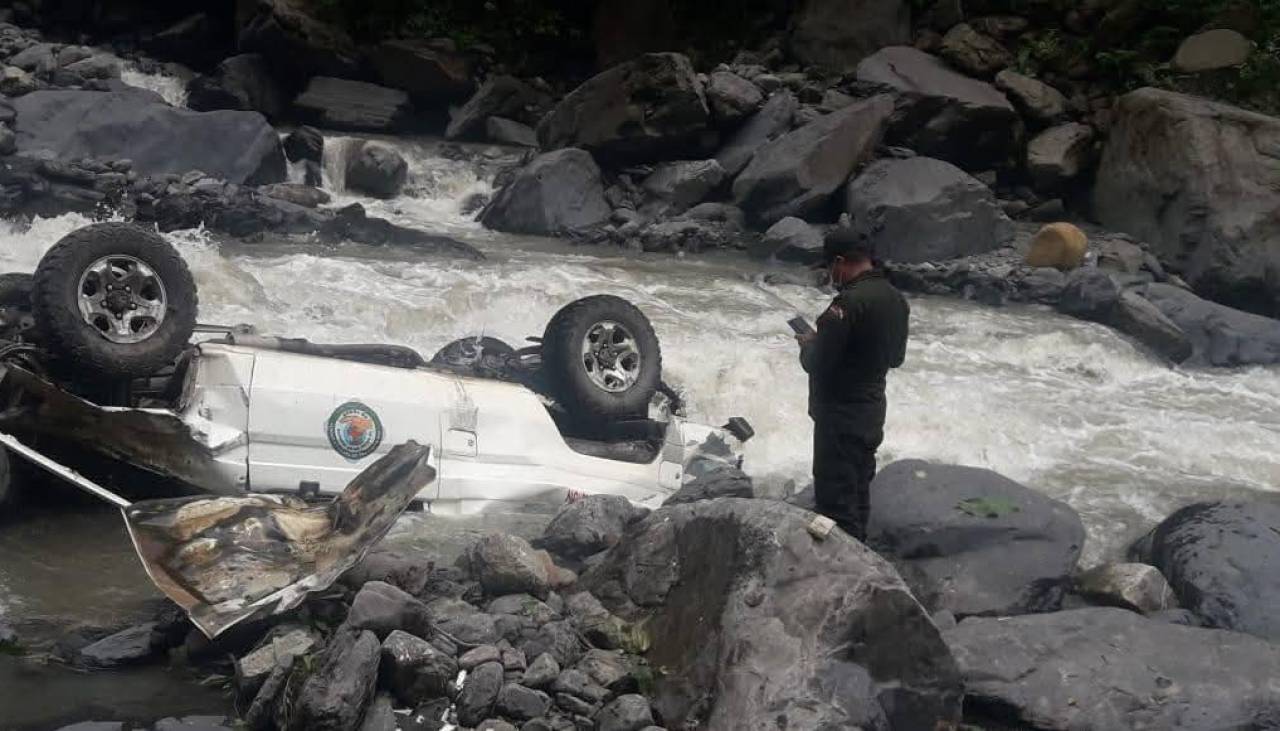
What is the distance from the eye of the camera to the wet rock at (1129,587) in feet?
20.8

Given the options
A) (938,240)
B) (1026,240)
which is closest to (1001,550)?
(938,240)

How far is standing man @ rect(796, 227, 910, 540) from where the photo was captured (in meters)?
5.58

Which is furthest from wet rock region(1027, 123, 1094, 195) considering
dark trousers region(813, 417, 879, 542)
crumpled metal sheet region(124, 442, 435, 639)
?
crumpled metal sheet region(124, 442, 435, 639)

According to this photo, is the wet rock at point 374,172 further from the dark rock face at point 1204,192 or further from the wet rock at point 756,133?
the dark rock face at point 1204,192

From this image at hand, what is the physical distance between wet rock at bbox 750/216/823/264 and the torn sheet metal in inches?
384

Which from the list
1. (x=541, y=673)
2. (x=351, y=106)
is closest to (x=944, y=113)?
(x=351, y=106)

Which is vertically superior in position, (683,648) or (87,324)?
(87,324)

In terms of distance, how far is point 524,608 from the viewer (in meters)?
4.97

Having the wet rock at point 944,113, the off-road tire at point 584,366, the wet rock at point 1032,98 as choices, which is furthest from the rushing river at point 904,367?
the wet rock at point 1032,98

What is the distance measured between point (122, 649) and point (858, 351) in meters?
3.21

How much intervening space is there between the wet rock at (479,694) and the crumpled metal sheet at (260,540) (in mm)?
692

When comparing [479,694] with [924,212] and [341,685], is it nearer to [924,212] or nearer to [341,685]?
[341,685]

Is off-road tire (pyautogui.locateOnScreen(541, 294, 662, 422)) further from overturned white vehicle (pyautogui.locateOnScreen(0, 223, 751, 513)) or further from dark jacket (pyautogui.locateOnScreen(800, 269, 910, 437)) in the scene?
dark jacket (pyautogui.locateOnScreen(800, 269, 910, 437))

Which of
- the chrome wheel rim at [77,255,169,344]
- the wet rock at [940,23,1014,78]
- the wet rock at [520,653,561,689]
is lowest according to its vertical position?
the wet rock at [520,653,561,689]
